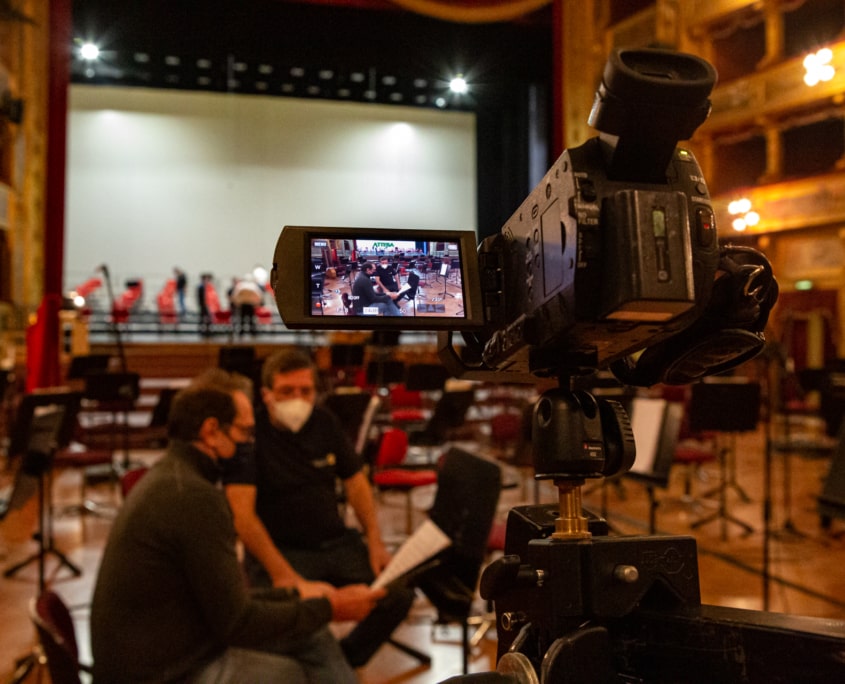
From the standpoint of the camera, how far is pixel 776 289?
36.1 inches

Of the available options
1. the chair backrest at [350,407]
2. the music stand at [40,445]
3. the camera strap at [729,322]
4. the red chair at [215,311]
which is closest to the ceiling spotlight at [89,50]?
the red chair at [215,311]

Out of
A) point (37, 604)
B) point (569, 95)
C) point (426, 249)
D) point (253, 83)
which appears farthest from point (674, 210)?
point (253, 83)

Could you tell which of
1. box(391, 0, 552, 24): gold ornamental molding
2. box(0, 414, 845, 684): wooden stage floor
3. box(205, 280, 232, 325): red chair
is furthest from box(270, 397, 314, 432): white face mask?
box(391, 0, 552, 24): gold ornamental molding

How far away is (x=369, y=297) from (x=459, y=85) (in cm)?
1425

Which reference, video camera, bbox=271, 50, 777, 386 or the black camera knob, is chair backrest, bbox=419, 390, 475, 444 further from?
the black camera knob

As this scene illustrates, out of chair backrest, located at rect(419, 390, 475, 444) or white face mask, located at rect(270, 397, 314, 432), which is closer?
white face mask, located at rect(270, 397, 314, 432)

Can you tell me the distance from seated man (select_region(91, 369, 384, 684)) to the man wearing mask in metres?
0.75

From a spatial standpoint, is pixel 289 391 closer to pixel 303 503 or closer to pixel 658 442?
pixel 303 503

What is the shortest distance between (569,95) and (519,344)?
13154mm

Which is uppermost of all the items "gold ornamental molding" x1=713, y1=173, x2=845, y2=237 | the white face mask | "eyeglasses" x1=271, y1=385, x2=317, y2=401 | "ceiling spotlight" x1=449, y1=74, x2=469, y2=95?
"ceiling spotlight" x1=449, y1=74, x2=469, y2=95

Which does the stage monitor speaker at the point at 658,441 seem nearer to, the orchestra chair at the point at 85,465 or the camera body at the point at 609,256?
the camera body at the point at 609,256

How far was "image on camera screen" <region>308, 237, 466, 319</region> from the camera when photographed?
0.98 m

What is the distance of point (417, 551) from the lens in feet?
7.60

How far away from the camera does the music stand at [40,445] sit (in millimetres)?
3188
